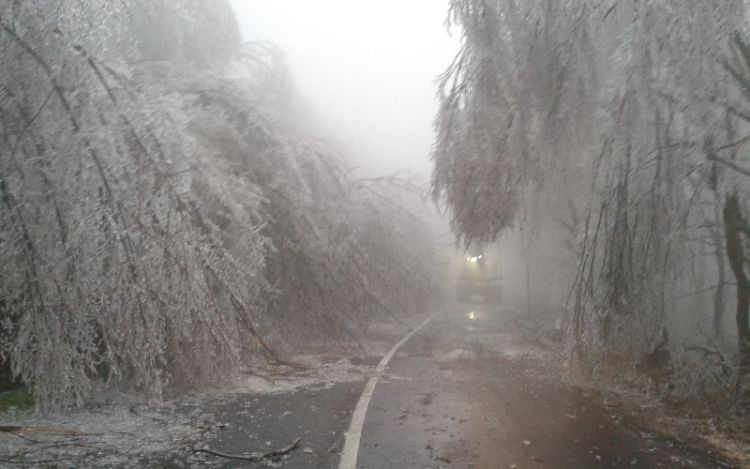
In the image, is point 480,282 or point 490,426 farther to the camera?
Answer: point 480,282

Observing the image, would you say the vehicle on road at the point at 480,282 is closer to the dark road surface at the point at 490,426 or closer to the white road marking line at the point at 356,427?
the dark road surface at the point at 490,426

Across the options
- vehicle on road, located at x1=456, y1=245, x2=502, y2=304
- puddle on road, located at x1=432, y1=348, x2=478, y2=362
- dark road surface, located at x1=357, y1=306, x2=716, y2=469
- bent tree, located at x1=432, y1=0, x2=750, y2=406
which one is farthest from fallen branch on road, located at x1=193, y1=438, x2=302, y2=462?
vehicle on road, located at x1=456, y1=245, x2=502, y2=304

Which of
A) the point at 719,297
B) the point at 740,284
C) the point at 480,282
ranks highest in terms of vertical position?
the point at 480,282

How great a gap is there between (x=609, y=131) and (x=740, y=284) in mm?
2537

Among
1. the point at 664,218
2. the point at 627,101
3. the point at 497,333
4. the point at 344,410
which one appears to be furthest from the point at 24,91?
the point at 497,333

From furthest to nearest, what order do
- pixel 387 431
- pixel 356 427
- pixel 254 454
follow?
pixel 356 427, pixel 387 431, pixel 254 454

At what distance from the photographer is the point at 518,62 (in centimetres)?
734

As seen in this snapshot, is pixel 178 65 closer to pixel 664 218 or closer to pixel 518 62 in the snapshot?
pixel 518 62

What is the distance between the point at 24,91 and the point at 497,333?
1427cm

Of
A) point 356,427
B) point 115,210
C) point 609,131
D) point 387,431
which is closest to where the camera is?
point 115,210

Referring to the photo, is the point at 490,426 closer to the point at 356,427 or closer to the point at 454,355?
the point at 356,427

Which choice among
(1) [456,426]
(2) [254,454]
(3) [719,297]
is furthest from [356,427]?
(3) [719,297]

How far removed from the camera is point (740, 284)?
7.41 meters

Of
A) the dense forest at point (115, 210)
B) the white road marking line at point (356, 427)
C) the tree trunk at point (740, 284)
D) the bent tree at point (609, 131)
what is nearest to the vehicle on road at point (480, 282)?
the white road marking line at point (356, 427)
